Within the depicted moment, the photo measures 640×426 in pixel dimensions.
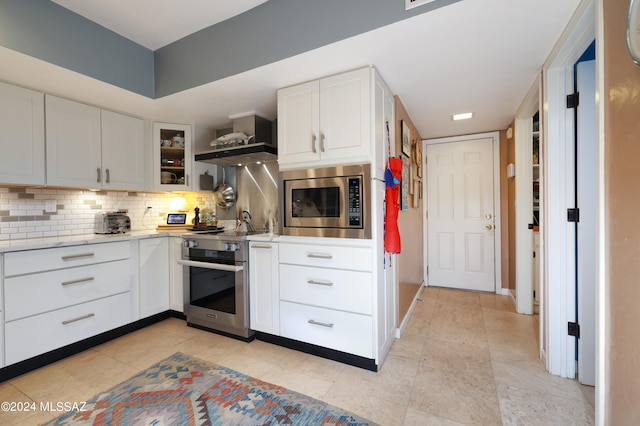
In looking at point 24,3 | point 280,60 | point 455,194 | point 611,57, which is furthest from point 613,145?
point 24,3

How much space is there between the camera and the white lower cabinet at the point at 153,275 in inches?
109

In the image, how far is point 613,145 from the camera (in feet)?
3.56

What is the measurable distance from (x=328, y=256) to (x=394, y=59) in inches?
58.2

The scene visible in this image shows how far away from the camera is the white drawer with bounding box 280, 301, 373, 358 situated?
1.98 m

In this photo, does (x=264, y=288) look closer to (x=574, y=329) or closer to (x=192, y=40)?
(x=192, y=40)

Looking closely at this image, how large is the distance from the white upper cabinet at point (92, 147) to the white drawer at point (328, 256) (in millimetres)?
1954

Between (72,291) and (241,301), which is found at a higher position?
(72,291)

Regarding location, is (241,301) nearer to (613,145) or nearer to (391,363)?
(391,363)

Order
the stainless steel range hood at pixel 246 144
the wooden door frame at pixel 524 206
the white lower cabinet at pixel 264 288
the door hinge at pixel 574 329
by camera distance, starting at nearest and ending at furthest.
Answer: the door hinge at pixel 574 329 < the white lower cabinet at pixel 264 288 < the stainless steel range hood at pixel 246 144 < the wooden door frame at pixel 524 206

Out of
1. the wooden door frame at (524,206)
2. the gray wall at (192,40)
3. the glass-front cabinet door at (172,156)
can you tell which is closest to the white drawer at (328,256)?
the gray wall at (192,40)

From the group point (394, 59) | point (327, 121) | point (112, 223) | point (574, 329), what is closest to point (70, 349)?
point (112, 223)

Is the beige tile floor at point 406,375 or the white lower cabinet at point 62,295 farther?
the white lower cabinet at point 62,295

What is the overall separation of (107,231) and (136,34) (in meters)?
1.90

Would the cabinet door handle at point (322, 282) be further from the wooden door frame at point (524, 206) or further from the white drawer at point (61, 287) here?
the wooden door frame at point (524, 206)
